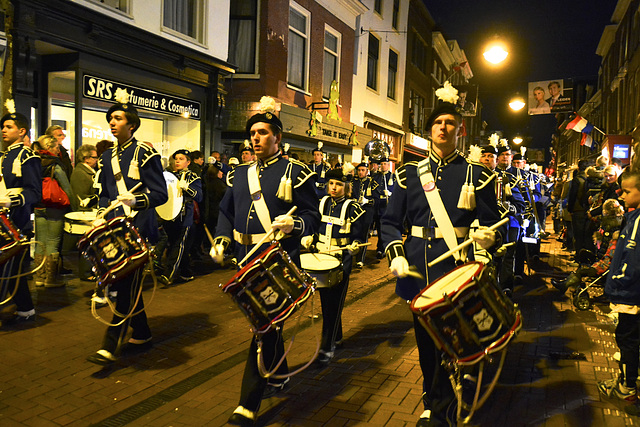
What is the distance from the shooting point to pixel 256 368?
3951 mm

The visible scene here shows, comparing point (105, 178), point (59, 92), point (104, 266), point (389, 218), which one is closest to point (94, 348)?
point (104, 266)

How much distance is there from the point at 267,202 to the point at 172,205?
15.7ft

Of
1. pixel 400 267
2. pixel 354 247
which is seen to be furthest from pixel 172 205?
pixel 400 267

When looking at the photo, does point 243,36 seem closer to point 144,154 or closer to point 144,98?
point 144,98

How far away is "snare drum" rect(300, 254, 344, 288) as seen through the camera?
16.6 feet

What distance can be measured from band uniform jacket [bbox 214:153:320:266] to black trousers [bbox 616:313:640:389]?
267 centimetres

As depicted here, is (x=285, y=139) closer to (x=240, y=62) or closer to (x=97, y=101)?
(x=240, y=62)

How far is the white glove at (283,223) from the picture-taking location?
384cm

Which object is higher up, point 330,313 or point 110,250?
point 110,250

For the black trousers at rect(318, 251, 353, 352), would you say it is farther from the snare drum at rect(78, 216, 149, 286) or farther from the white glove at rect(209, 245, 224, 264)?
the snare drum at rect(78, 216, 149, 286)

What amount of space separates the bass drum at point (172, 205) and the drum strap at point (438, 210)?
559 cm

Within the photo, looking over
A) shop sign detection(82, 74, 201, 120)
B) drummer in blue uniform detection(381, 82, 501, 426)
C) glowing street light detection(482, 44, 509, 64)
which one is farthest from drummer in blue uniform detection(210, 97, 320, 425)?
glowing street light detection(482, 44, 509, 64)

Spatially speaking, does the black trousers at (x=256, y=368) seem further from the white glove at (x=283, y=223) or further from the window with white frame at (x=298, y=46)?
the window with white frame at (x=298, y=46)

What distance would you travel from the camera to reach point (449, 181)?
3816mm
